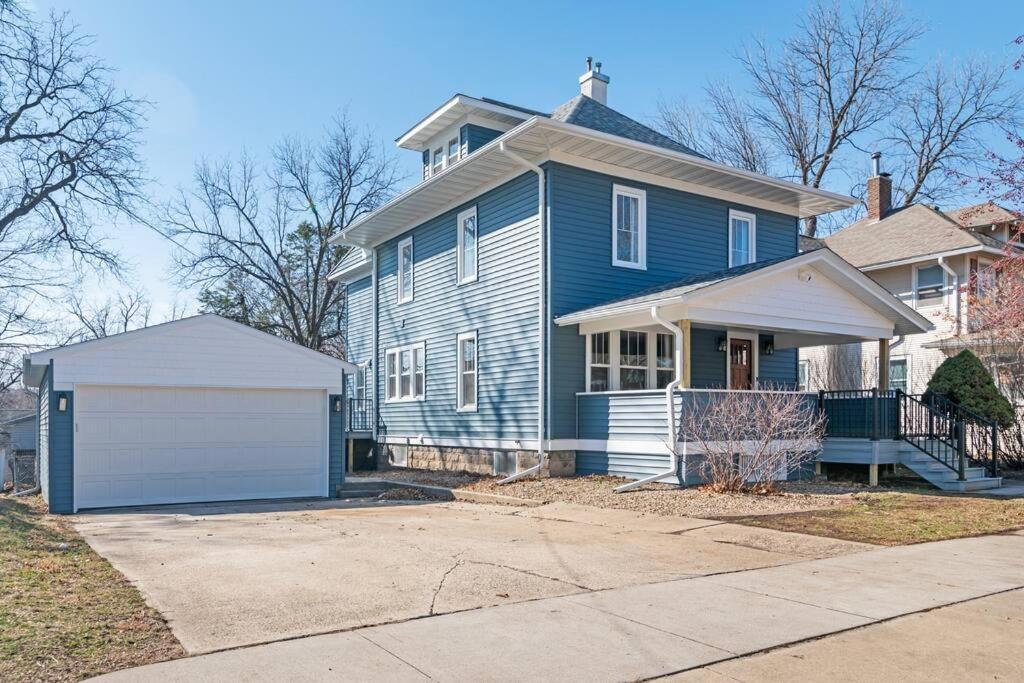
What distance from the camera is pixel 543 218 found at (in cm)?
1496

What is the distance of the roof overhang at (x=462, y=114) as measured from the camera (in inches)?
692

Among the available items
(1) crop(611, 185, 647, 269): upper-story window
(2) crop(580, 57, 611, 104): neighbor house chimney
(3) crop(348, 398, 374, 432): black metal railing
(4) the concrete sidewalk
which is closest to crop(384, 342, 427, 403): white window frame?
(3) crop(348, 398, 374, 432): black metal railing

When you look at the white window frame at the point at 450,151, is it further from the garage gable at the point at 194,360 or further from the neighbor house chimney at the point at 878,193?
the neighbor house chimney at the point at 878,193

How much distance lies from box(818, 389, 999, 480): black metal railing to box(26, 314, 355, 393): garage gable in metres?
9.03

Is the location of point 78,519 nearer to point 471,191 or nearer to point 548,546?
point 548,546

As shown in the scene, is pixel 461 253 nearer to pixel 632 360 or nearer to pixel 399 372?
pixel 399 372

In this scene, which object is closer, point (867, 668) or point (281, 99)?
point (867, 668)

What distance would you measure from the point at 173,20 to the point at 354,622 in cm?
1183

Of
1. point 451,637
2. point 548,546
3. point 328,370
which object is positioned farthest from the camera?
point 328,370

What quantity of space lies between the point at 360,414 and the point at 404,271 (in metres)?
4.25

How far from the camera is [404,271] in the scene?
20.4 m

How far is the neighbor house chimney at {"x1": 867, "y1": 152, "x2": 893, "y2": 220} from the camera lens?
26764 millimetres

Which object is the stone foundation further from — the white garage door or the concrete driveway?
the white garage door

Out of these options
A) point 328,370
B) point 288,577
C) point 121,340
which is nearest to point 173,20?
point 121,340
